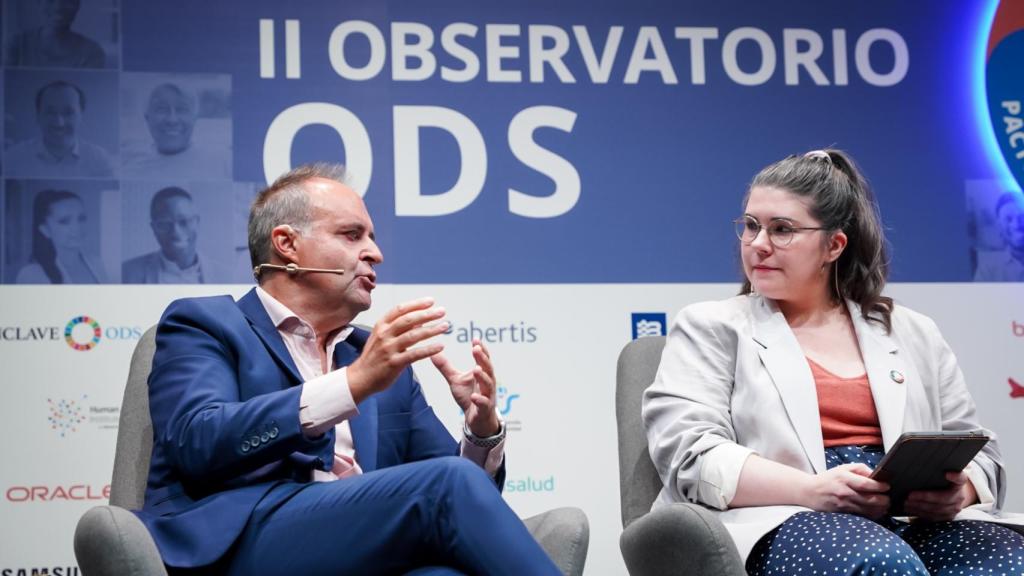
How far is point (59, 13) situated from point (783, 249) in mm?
2632

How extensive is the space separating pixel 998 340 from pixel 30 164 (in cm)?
348

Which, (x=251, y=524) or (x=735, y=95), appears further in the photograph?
(x=735, y=95)

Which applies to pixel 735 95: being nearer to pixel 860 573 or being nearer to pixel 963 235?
pixel 963 235

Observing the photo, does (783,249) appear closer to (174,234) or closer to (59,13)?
(174,234)

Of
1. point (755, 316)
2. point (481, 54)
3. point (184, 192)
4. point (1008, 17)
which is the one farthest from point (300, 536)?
point (1008, 17)

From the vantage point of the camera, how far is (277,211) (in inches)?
116

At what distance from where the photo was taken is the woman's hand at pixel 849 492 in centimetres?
253

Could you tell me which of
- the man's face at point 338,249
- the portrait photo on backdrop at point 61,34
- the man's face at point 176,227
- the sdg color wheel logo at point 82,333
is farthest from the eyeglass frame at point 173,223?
the man's face at point 338,249

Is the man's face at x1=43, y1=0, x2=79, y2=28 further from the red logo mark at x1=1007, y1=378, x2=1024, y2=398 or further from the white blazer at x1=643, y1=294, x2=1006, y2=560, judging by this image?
the red logo mark at x1=1007, y1=378, x2=1024, y2=398

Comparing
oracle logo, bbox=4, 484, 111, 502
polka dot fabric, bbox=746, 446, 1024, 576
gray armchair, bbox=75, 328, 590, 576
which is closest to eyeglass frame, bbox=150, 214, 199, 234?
oracle logo, bbox=4, 484, 111, 502

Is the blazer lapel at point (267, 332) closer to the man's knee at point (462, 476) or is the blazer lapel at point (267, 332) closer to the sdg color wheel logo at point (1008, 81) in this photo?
the man's knee at point (462, 476)

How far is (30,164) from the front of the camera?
4.06 meters

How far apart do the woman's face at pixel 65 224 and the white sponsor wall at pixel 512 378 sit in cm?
16

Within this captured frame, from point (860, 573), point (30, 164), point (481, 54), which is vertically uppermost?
point (481, 54)
